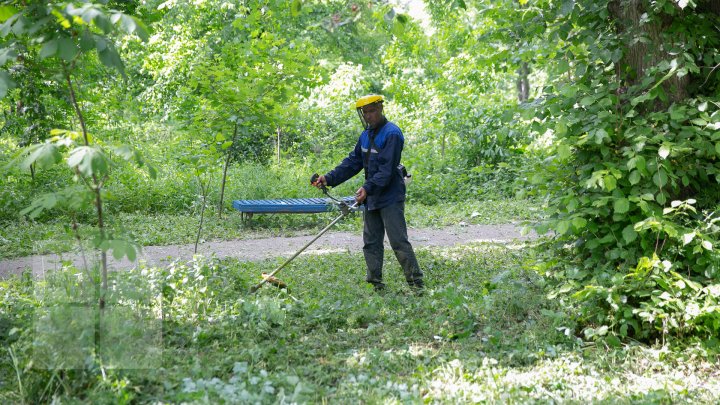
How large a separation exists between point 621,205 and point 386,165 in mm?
2341

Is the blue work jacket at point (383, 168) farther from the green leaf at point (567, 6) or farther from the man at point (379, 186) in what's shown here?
the green leaf at point (567, 6)

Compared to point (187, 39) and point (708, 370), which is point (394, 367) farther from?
point (187, 39)

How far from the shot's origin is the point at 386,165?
6.32 meters

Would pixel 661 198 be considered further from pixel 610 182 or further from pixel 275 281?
pixel 275 281

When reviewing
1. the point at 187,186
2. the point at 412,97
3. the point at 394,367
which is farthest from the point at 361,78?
the point at 394,367

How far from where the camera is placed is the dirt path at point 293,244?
323 inches

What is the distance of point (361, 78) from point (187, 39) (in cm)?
471

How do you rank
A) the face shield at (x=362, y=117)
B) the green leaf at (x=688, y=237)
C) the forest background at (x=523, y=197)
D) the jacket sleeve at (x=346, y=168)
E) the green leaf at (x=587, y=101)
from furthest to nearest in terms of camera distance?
the jacket sleeve at (x=346, y=168) < the face shield at (x=362, y=117) < the green leaf at (x=587, y=101) < the green leaf at (x=688, y=237) < the forest background at (x=523, y=197)

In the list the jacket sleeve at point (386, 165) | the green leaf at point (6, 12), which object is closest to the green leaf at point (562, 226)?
the jacket sleeve at point (386, 165)

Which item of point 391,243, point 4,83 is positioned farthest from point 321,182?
point 4,83

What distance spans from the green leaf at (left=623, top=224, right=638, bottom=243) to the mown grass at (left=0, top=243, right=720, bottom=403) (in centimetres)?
70

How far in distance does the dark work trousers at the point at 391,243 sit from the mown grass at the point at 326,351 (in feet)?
1.15

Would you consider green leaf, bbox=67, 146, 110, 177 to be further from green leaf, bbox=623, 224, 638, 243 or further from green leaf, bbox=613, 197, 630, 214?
green leaf, bbox=623, 224, 638, 243

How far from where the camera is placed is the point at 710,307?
424cm
